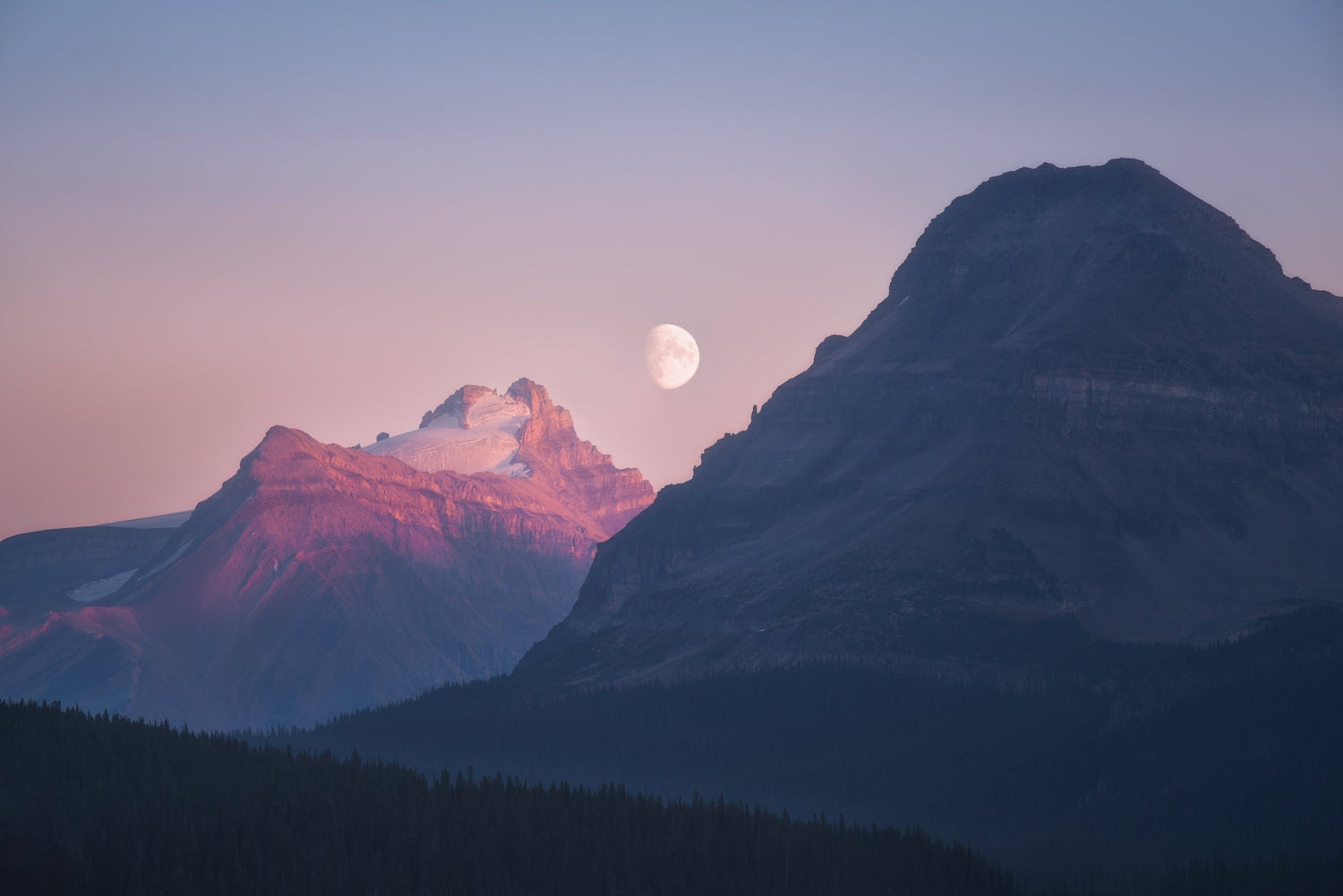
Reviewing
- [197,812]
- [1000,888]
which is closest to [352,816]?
[197,812]

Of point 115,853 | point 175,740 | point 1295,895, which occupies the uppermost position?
point 175,740

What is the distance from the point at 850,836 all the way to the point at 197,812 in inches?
2640

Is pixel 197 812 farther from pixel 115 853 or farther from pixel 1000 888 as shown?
pixel 1000 888

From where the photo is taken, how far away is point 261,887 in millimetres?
158250

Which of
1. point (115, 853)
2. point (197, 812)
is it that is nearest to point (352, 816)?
point (197, 812)

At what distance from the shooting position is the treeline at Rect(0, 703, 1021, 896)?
160m

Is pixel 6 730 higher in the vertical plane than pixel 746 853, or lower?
higher

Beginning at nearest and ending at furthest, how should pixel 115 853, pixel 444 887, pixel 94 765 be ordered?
pixel 115 853 → pixel 444 887 → pixel 94 765

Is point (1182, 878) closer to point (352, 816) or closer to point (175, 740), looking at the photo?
point (352, 816)

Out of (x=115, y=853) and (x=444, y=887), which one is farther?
(x=444, y=887)

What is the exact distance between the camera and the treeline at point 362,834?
159750 mm

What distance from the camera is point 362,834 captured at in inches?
6841

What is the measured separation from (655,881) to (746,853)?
12278mm

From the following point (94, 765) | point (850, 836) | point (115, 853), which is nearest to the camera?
point (115, 853)
